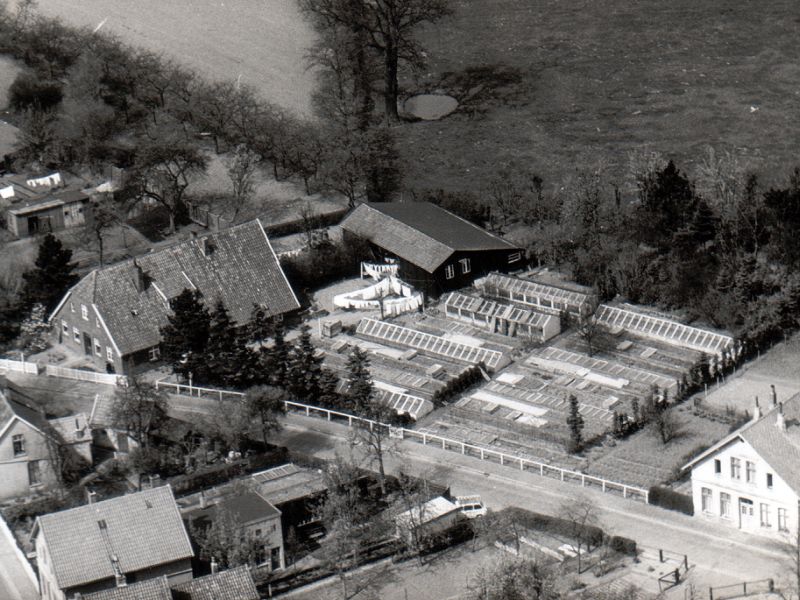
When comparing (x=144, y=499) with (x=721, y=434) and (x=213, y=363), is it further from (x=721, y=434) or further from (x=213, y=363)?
(x=721, y=434)

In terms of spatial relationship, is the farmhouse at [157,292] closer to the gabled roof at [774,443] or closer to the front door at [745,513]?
the gabled roof at [774,443]

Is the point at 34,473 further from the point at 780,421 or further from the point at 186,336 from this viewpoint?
the point at 780,421

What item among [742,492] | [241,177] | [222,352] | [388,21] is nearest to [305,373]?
[222,352]

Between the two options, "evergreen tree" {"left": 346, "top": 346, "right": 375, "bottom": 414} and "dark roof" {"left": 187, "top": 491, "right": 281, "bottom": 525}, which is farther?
"evergreen tree" {"left": 346, "top": 346, "right": 375, "bottom": 414}

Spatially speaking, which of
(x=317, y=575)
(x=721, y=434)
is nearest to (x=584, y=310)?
(x=721, y=434)

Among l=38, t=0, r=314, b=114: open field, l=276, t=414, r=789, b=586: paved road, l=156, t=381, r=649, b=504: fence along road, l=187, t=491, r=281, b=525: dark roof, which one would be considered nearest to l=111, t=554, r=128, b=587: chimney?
l=187, t=491, r=281, b=525: dark roof

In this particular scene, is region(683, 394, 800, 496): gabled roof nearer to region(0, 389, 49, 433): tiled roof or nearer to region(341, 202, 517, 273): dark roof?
region(341, 202, 517, 273): dark roof
